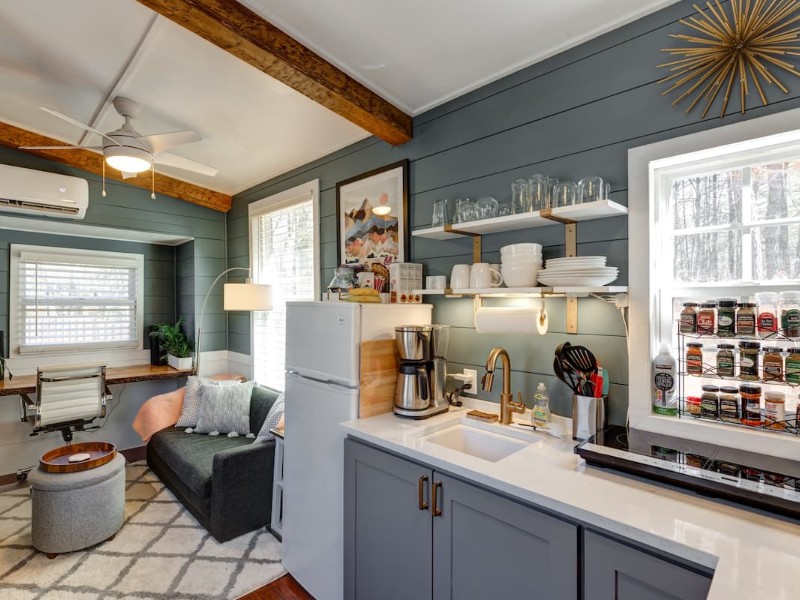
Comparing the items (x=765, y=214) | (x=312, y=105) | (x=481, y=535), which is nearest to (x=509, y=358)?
(x=481, y=535)

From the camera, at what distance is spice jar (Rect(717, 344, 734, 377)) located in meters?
1.47

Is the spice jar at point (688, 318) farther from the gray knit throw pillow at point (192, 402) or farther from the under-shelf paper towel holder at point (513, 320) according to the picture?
the gray knit throw pillow at point (192, 402)

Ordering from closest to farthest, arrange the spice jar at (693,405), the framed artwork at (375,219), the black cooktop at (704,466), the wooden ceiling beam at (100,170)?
the black cooktop at (704,466) → the spice jar at (693,405) → the framed artwork at (375,219) → the wooden ceiling beam at (100,170)

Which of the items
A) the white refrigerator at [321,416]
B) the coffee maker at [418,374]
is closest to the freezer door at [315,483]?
the white refrigerator at [321,416]

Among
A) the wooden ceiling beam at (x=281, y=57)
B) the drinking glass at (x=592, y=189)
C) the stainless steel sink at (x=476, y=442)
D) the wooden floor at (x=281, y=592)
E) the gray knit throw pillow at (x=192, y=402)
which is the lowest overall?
the wooden floor at (x=281, y=592)

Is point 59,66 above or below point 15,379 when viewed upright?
above

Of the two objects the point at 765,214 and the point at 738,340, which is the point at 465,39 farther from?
the point at 738,340

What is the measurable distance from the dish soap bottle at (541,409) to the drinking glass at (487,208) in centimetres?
81

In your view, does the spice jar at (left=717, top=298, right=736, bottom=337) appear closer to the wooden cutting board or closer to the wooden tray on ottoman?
the wooden cutting board

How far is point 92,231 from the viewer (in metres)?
3.76

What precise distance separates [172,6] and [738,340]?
241cm

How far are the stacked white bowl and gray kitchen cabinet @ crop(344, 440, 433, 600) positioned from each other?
0.87 m

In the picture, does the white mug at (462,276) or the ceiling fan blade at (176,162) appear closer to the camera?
the white mug at (462,276)

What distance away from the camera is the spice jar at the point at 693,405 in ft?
5.07
